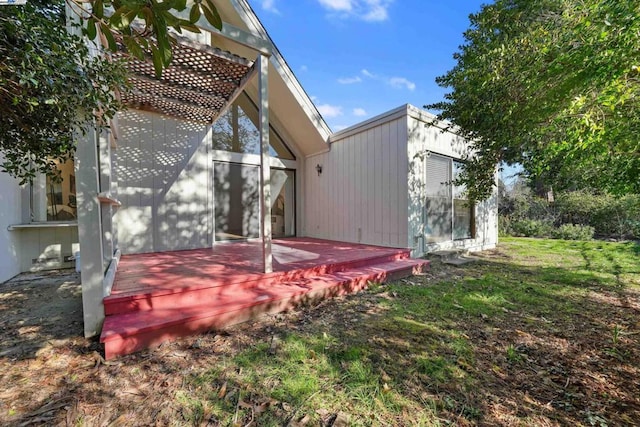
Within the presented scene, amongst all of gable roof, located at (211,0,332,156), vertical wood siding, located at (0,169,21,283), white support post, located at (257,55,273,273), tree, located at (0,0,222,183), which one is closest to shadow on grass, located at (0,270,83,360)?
vertical wood siding, located at (0,169,21,283)

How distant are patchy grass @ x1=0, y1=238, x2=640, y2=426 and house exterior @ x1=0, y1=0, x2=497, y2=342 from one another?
760 mm

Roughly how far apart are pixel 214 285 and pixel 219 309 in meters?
0.37

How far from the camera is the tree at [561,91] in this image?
6.89 feet

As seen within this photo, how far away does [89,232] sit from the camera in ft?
7.72

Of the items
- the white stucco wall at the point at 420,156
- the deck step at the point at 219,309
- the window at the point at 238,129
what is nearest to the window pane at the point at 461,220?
the white stucco wall at the point at 420,156

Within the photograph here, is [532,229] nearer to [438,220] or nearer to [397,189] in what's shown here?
[438,220]

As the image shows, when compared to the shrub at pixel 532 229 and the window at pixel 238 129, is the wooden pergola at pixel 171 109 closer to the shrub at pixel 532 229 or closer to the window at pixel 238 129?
the window at pixel 238 129

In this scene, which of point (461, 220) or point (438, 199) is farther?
point (461, 220)

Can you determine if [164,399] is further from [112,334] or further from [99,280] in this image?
[99,280]

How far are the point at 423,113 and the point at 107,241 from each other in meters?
5.91

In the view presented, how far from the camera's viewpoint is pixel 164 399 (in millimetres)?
1726

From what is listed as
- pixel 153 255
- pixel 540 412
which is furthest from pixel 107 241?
pixel 540 412

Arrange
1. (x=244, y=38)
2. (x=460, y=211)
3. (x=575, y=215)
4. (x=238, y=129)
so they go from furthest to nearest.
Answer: (x=575, y=215), (x=460, y=211), (x=238, y=129), (x=244, y=38)

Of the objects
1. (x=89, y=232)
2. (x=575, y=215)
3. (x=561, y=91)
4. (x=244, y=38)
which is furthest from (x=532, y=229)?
(x=89, y=232)
